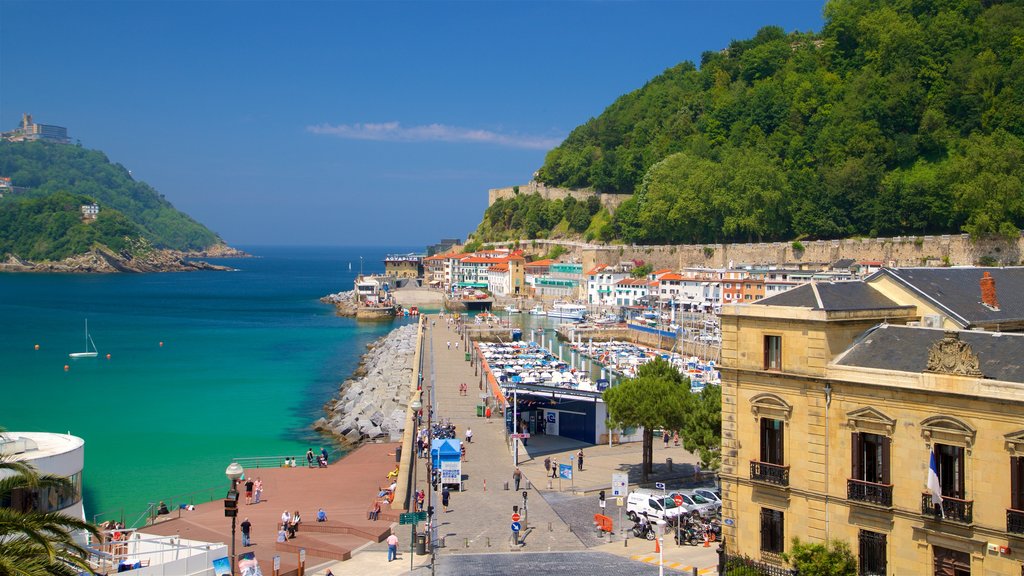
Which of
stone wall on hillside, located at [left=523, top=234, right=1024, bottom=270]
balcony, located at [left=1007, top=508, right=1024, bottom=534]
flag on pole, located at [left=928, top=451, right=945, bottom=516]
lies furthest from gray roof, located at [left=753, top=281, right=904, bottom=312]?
stone wall on hillside, located at [left=523, top=234, right=1024, bottom=270]

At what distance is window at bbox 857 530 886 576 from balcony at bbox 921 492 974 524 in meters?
0.99

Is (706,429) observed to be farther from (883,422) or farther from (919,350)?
(919,350)

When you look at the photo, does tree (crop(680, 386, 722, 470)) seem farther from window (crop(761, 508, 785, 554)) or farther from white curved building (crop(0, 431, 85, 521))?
white curved building (crop(0, 431, 85, 521))

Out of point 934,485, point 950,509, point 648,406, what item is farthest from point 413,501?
point 950,509

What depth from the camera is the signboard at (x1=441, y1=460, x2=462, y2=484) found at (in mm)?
23453

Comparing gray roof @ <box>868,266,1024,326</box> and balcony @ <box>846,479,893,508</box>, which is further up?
gray roof @ <box>868,266,1024,326</box>

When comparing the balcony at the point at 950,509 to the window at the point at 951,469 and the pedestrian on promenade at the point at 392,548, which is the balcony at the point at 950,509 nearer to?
the window at the point at 951,469

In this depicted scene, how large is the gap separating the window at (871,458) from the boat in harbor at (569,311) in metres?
70.2

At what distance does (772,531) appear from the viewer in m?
17.0

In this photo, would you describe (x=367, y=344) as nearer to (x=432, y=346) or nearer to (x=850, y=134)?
(x=432, y=346)

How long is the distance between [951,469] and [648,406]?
10.2 m

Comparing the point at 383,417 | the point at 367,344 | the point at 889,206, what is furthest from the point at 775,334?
the point at 889,206

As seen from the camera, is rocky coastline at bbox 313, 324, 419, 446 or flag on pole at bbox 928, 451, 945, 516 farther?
rocky coastline at bbox 313, 324, 419, 446

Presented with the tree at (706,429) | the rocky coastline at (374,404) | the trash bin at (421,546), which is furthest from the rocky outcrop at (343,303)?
the trash bin at (421,546)
